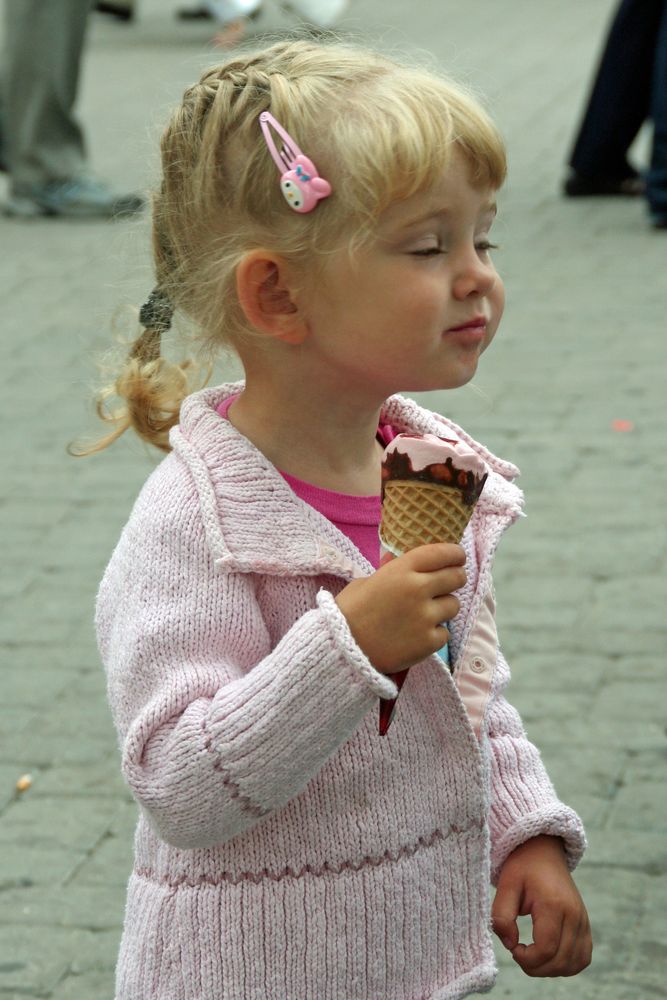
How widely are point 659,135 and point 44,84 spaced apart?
9.84 ft

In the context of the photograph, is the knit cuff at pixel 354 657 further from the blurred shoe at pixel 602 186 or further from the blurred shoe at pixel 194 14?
the blurred shoe at pixel 194 14

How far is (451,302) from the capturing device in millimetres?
2002

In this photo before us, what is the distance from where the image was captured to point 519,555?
16.1 feet

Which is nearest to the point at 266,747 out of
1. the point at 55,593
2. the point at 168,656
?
the point at 168,656

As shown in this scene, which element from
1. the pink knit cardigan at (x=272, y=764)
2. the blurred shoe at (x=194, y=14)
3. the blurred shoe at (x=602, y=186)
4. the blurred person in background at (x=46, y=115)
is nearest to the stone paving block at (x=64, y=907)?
the pink knit cardigan at (x=272, y=764)

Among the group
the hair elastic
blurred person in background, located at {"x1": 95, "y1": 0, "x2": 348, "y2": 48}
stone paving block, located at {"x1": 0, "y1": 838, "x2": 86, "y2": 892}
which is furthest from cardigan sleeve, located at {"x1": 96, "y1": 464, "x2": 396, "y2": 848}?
blurred person in background, located at {"x1": 95, "y1": 0, "x2": 348, "y2": 48}

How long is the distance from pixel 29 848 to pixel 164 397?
152cm

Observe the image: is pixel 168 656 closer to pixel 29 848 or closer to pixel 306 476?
pixel 306 476

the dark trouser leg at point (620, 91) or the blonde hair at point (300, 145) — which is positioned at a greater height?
the blonde hair at point (300, 145)

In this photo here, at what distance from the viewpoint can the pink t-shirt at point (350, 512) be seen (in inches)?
83.8

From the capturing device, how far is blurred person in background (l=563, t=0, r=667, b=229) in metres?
8.18

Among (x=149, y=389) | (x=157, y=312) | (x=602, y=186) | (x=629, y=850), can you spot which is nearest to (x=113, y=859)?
(x=629, y=850)

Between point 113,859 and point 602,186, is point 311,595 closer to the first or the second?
point 113,859

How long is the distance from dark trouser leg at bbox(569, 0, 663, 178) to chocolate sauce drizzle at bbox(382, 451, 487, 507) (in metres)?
6.97
